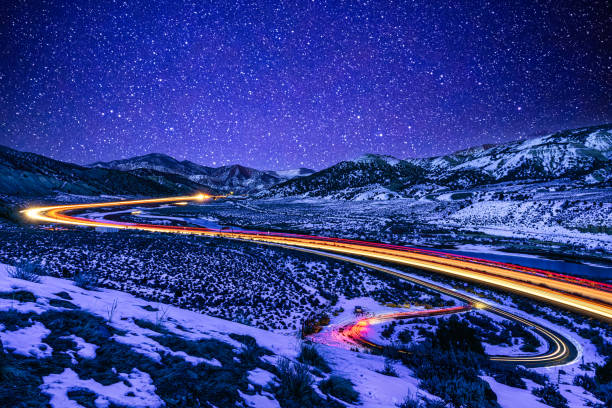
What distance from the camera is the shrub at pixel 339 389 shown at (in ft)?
14.1

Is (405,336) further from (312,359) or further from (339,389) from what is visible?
(339,389)

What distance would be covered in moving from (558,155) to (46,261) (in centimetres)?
21460

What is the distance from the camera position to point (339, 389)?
449cm

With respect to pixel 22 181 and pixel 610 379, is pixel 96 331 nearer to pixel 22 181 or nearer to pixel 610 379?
pixel 610 379

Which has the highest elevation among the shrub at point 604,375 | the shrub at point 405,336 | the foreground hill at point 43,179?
the foreground hill at point 43,179

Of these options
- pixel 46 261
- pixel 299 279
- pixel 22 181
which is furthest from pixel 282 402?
pixel 22 181

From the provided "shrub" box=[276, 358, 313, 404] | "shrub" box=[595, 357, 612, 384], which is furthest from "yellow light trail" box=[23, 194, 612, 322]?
"shrub" box=[276, 358, 313, 404]

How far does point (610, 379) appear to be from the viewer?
909 centimetres

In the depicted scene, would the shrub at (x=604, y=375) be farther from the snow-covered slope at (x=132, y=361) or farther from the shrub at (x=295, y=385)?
the shrub at (x=295, y=385)

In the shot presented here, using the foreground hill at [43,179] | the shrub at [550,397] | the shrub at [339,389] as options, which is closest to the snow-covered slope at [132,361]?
the shrub at [339,389]

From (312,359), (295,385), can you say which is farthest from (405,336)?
(295,385)

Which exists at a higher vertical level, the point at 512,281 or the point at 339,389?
the point at 339,389

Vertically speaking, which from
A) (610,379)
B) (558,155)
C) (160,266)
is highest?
(558,155)

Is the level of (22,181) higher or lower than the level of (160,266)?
higher
